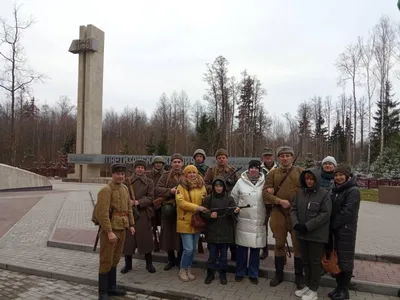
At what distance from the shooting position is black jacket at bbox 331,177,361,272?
462cm

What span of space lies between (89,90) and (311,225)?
28075mm

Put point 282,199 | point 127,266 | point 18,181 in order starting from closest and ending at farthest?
point 282,199 < point 127,266 < point 18,181

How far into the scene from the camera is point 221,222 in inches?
207

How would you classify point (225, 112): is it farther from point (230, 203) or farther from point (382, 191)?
point (230, 203)

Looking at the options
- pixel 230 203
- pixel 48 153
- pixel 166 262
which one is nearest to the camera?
pixel 230 203

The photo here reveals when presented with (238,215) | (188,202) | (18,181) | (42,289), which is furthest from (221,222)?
(18,181)

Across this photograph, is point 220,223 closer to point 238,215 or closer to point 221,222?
point 221,222

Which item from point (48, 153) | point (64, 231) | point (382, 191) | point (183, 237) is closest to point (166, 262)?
point (183, 237)

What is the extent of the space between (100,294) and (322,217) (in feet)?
10.5

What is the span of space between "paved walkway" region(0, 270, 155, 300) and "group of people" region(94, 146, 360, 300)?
1.41ft

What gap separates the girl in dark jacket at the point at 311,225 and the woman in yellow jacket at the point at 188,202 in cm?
147

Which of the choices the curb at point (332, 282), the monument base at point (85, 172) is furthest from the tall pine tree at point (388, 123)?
the curb at point (332, 282)

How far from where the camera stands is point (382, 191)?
17266 millimetres

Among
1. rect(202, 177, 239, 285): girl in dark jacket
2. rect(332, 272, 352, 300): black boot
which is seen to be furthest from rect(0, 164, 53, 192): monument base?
rect(332, 272, 352, 300): black boot
